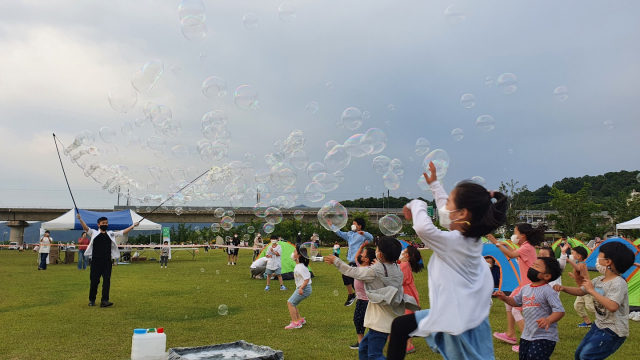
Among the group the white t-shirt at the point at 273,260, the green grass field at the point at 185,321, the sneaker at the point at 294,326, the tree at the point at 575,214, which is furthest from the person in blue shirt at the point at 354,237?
the tree at the point at 575,214

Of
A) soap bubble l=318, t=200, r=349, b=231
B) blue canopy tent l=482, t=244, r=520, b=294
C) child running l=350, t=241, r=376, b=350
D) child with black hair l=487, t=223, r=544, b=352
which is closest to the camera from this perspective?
child running l=350, t=241, r=376, b=350

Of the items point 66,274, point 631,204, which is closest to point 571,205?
point 631,204

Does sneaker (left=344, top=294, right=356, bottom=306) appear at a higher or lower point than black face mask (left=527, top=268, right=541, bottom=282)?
lower

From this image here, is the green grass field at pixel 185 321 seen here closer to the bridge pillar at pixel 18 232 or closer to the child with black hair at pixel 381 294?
the child with black hair at pixel 381 294

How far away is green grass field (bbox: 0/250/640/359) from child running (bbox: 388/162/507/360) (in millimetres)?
111

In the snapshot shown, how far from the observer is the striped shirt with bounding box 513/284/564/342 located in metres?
4.19

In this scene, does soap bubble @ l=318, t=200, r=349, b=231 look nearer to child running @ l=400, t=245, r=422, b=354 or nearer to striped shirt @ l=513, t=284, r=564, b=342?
child running @ l=400, t=245, r=422, b=354

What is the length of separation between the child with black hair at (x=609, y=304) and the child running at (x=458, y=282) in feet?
6.16

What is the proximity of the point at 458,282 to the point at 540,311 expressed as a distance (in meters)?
2.15

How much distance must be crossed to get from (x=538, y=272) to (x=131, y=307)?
26.6ft

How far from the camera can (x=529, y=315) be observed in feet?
14.1

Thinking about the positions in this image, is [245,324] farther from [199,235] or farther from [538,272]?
[199,235]

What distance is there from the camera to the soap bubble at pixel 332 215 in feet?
27.3

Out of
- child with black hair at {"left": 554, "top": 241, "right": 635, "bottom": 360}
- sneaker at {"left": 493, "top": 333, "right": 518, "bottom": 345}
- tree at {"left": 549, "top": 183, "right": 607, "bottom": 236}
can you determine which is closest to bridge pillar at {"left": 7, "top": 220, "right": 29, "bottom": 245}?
tree at {"left": 549, "top": 183, "right": 607, "bottom": 236}
